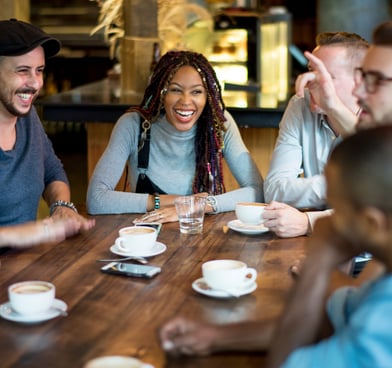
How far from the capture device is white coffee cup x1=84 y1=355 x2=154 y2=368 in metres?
1.42

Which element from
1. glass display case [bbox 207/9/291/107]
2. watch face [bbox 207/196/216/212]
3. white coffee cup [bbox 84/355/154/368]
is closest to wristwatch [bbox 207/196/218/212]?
watch face [bbox 207/196/216/212]

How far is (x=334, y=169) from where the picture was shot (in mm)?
1255

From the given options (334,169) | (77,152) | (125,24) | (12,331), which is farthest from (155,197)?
(77,152)

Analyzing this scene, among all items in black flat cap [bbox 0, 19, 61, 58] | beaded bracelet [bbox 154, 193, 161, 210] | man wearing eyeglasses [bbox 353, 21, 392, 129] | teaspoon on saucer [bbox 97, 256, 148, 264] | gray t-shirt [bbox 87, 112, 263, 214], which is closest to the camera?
man wearing eyeglasses [bbox 353, 21, 392, 129]

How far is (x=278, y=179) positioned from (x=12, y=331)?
1468mm

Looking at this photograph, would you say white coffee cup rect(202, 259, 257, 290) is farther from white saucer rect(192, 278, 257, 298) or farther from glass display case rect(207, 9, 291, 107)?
glass display case rect(207, 9, 291, 107)

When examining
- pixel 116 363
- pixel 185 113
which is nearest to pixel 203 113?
pixel 185 113

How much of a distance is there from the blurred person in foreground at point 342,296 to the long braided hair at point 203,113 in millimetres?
1654

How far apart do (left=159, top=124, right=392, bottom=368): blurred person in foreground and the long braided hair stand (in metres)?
1.65

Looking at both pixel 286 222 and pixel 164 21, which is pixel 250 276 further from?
pixel 164 21

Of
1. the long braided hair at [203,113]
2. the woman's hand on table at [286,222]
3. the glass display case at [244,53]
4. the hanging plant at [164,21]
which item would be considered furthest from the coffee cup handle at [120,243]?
the glass display case at [244,53]

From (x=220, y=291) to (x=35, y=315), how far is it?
1.45 ft

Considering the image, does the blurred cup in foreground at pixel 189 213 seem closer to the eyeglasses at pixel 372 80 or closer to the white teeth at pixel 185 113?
the white teeth at pixel 185 113

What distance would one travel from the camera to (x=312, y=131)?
2.99 metres
